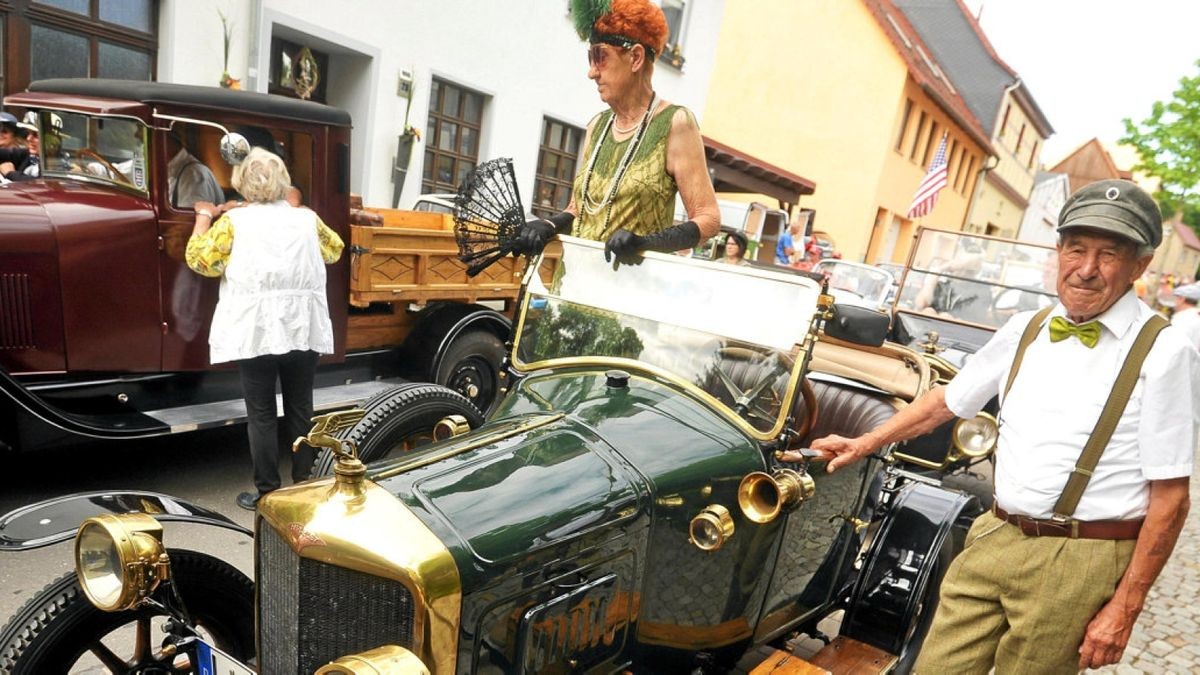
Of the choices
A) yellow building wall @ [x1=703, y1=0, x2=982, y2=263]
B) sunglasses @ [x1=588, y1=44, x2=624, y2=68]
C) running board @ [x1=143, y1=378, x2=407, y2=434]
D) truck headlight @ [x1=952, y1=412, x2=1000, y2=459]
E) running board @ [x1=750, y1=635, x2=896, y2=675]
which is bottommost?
running board @ [x1=143, y1=378, x2=407, y2=434]

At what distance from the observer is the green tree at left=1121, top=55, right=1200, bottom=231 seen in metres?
22.6

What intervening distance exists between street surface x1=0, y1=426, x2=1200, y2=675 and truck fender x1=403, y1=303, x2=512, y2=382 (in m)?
1.16

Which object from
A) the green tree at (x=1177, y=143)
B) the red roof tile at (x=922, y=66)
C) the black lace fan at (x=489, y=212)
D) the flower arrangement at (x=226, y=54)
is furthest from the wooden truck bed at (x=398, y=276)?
the green tree at (x=1177, y=143)

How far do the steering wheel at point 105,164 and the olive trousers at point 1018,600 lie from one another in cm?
427

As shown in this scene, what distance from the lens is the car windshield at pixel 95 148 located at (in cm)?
409

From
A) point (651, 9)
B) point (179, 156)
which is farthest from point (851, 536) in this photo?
point (179, 156)

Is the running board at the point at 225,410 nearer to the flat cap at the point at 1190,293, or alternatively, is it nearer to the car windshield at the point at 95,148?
the car windshield at the point at 95,148

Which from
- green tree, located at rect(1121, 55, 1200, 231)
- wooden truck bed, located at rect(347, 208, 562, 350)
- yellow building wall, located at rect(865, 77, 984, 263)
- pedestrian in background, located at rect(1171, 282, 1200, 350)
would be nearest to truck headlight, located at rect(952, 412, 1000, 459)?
wooden truck bed, located at rect(347, 208, 562, 350)

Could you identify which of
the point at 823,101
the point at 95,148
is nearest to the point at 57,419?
the point at 95,148

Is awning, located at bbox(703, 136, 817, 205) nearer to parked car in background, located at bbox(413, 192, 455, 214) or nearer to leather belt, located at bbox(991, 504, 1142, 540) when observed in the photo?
parked car in background, located at bbox(413, 192, 455, 214)

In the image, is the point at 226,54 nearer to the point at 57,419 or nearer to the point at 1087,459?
the point at 57,419

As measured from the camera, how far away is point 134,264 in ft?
13.0

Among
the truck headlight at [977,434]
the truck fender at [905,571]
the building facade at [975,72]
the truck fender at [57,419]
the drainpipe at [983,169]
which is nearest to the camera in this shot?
the truck headlight at [977,434]

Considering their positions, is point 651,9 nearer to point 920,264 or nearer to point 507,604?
point 507,604
